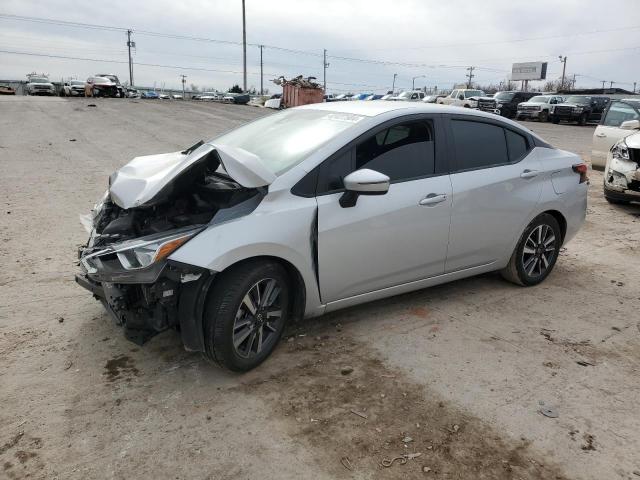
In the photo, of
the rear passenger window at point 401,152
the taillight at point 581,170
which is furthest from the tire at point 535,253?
the rear passenger window at point 401,152

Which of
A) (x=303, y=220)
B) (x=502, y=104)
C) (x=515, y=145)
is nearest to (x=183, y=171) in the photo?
(x=303, y=220)

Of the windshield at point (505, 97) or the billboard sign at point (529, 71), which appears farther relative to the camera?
the billboard sign at point (529, 71)

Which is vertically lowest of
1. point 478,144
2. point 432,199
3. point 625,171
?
point 625,171

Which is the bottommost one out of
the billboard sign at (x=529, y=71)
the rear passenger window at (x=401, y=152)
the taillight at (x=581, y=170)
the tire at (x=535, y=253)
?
the tire at (x=535, y=253)

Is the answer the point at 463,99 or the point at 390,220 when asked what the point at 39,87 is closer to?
the point at 463,99

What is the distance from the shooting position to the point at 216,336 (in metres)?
3.03

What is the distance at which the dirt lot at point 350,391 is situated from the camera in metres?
2.56

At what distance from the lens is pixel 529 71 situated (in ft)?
256

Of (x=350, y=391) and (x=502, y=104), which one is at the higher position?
(x=502, y=104)

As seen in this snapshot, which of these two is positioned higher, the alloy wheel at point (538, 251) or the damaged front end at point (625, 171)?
the damaged front end at point (625, 171)

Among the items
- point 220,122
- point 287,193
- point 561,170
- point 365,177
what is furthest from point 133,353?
point 220,122

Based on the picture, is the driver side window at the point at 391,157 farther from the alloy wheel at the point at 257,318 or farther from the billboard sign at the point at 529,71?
the billboard sign at the point at 529,71

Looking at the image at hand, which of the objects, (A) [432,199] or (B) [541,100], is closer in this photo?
(A) [432,199]

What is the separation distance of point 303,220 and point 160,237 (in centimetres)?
88
